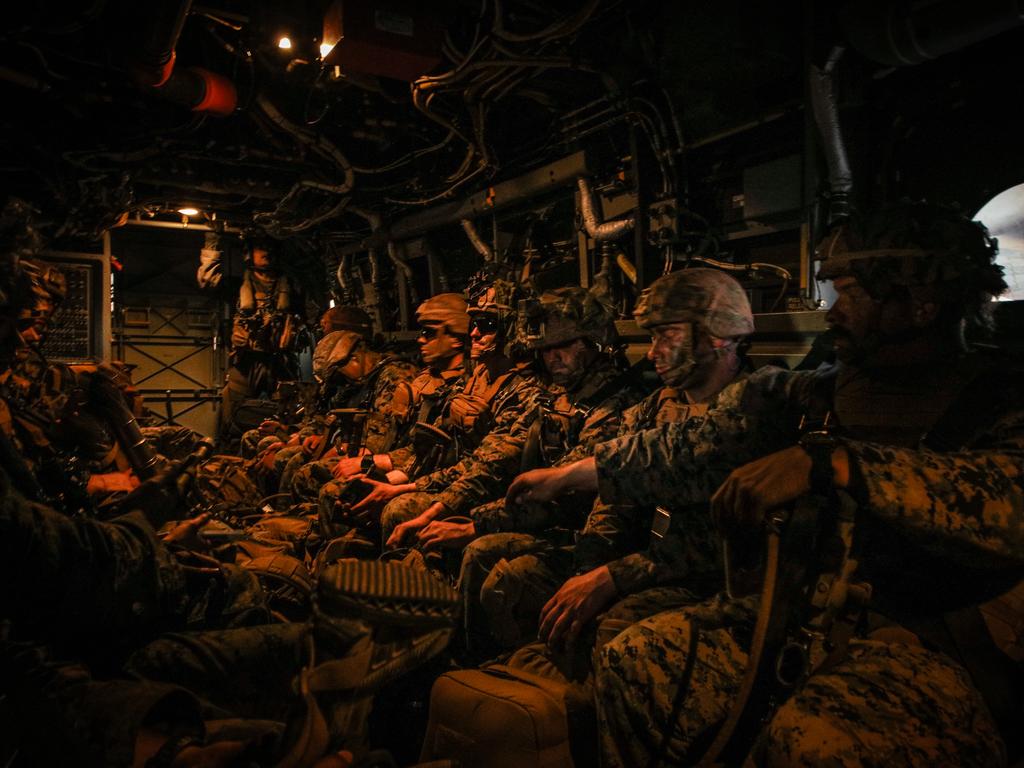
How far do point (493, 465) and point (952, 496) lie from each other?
302 cm

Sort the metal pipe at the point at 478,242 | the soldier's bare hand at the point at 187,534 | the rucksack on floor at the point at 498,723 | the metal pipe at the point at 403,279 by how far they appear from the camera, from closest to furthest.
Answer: the rucksack on floor at the point at 498,723, the soldier's bare hand at the point at 187,534, the metal pipe at the point at 478,242, the metal pipe at the point at 403,279

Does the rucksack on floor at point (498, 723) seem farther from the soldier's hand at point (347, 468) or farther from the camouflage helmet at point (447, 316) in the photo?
the camouflage helmet at point (447, 316)

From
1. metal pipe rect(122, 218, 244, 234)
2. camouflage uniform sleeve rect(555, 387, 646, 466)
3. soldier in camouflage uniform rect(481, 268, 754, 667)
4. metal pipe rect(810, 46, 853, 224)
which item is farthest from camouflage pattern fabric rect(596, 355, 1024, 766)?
metal pipe rect(122, 218, 244, 234)

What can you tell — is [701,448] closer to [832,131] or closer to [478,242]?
[832,131]

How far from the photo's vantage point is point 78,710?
1.69m

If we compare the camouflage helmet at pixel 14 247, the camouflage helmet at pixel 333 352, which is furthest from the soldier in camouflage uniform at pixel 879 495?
the camouflage helmet at pixel 333 352

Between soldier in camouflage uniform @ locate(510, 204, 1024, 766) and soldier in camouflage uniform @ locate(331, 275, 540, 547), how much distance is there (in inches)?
64.8

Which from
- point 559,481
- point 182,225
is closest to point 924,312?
point 559,481

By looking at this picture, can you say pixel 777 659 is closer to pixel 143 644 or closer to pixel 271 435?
pixel 143 644

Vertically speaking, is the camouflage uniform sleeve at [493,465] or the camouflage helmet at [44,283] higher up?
the camouflage helmet at [44,283]

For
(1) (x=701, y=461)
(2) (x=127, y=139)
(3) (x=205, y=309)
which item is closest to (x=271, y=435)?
(2) (x=127, y=139)

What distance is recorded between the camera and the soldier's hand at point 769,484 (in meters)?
1.92

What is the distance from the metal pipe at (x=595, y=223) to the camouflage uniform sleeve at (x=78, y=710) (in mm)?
5124

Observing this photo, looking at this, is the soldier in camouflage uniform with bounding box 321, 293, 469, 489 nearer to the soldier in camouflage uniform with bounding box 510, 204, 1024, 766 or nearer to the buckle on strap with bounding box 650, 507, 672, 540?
the buckle on strap with bounding box 650, 507, 672, 540
